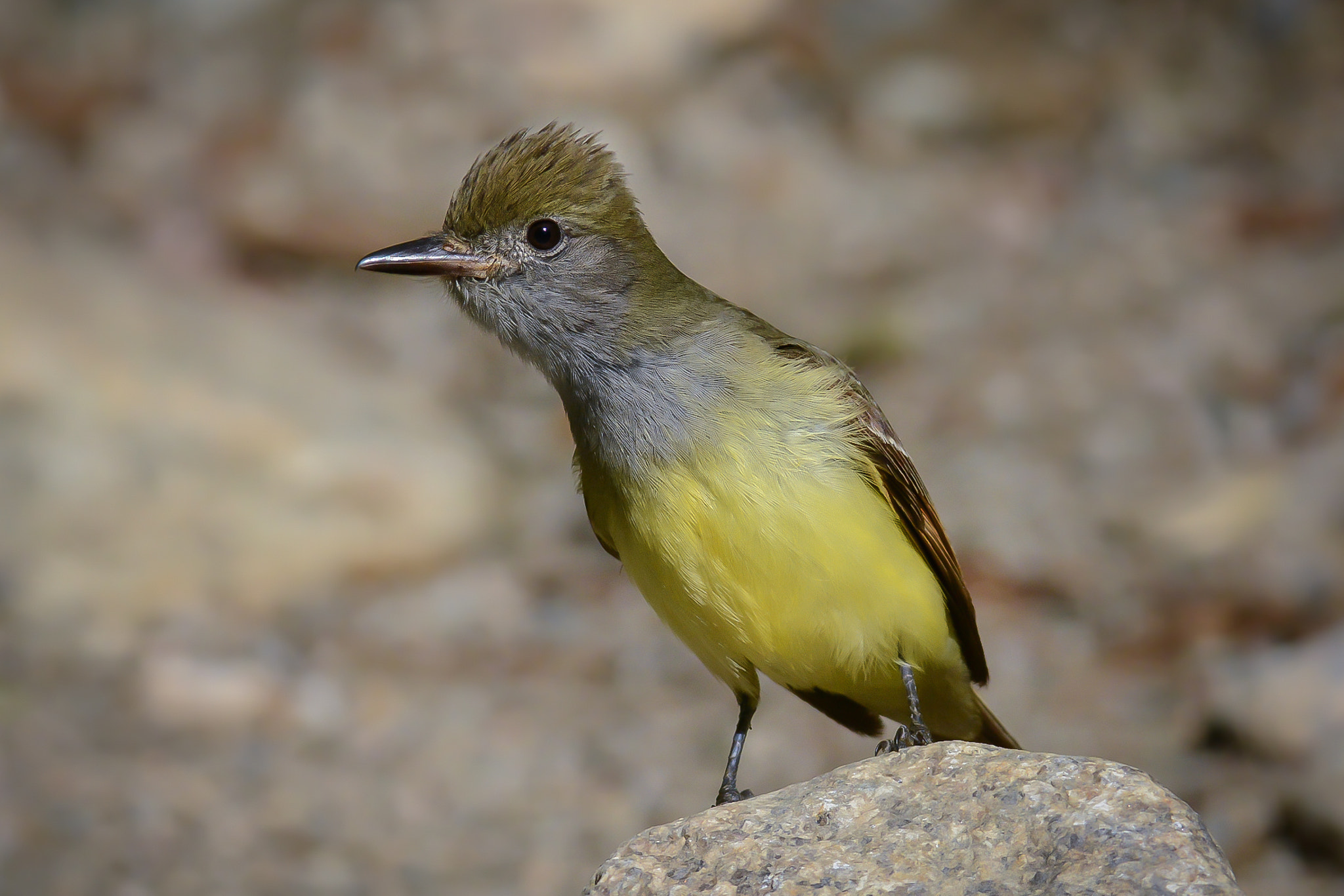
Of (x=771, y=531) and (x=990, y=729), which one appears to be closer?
(x=771, y=531)

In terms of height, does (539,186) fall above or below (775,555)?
above

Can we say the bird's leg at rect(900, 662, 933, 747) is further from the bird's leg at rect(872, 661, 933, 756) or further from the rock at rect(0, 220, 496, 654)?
the rock at rect(0, 220, 496, 654)

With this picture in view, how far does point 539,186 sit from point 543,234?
0.15 metres

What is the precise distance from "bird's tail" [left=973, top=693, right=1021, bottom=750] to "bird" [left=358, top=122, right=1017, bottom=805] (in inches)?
0.4

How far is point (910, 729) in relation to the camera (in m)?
4.43

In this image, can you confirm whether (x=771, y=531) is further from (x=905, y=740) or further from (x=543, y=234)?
(x=543, y=234)

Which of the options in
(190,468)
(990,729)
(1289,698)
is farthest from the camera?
(190,468)

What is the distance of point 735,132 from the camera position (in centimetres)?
1088

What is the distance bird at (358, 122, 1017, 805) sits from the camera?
404 centimetres

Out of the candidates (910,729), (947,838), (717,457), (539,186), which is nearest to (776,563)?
(717,457)

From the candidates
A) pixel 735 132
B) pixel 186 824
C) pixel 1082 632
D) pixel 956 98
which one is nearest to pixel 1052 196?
pixel 956 98

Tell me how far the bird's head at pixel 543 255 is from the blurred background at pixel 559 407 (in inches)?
113

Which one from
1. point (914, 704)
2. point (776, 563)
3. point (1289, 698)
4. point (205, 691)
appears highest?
point (205, 691)

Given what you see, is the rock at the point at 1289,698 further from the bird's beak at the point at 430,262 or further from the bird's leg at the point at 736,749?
the bird's beak at the point at 430,262
